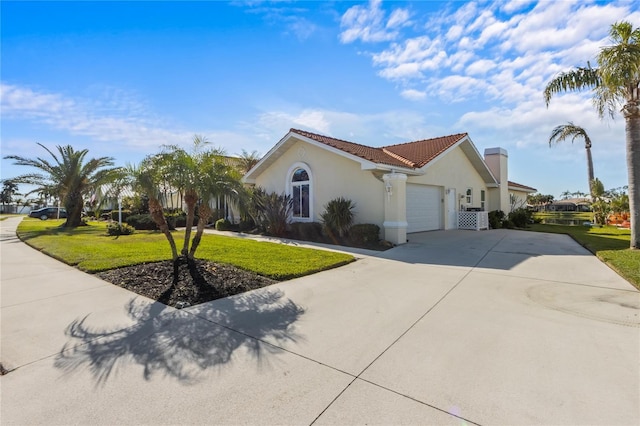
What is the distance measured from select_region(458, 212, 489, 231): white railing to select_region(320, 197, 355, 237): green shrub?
8606 millimetres

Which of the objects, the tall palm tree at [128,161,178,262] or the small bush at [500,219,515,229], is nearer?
the tall palm tree at [128,161,178,262]

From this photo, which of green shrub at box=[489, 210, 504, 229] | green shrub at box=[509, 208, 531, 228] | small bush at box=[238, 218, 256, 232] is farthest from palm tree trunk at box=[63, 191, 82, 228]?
green shrub at box=[509, 208, 531, 228]

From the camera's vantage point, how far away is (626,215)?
23000mm

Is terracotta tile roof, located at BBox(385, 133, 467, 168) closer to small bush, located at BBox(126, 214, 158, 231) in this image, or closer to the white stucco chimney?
the white stucco chimney

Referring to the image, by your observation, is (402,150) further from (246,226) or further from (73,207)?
(73,207)

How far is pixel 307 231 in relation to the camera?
1463cm

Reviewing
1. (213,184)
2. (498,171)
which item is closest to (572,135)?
(498,171)

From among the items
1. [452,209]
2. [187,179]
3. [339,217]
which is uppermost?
[187,179]

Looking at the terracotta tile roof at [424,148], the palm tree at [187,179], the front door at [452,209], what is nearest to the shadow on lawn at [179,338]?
the palm tree at [187,179]

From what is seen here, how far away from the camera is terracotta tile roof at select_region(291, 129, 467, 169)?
13.8 m

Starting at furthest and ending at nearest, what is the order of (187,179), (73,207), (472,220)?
1. (73,207)
2. (472,220)
3. (187,179)

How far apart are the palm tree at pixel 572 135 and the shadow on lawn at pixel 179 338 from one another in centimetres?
3065

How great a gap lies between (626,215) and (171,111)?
31.0m

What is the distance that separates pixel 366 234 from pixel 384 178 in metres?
2.36
